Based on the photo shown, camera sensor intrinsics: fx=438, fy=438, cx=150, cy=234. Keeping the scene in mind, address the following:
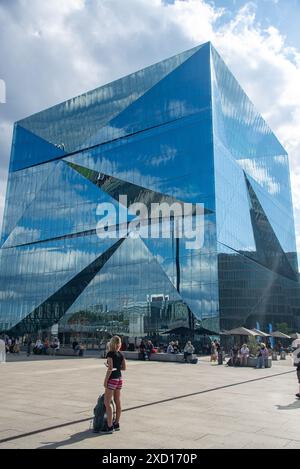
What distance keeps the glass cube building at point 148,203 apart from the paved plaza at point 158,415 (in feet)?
102

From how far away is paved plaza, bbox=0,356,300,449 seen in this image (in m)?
7.20

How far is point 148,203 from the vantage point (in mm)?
53688

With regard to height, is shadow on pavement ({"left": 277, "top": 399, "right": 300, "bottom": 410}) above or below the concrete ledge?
below

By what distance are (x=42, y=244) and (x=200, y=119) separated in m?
31.3

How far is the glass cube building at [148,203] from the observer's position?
48.6 meters

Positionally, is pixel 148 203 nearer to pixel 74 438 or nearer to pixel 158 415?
pixel 158 415

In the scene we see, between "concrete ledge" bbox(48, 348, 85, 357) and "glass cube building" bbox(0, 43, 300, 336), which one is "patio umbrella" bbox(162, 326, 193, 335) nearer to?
"glass cube building" bbox(0, 43, 300, 336)

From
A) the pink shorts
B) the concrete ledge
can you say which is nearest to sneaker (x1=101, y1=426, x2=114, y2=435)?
the pink shorts

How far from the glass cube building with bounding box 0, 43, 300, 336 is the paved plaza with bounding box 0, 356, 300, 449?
31163 millimetres

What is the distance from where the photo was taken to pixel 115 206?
57.7m

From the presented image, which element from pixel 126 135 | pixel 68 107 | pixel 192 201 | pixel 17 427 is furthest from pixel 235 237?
pixel 17 427

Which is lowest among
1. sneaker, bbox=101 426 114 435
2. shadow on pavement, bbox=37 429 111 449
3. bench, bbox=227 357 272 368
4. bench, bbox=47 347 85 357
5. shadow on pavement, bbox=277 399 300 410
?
shadow on pavement, bbox=37 429 111 449

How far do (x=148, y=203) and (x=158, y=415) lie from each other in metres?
44.8

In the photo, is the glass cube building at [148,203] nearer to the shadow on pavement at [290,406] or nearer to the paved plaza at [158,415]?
the paved plaza at [158,415]
